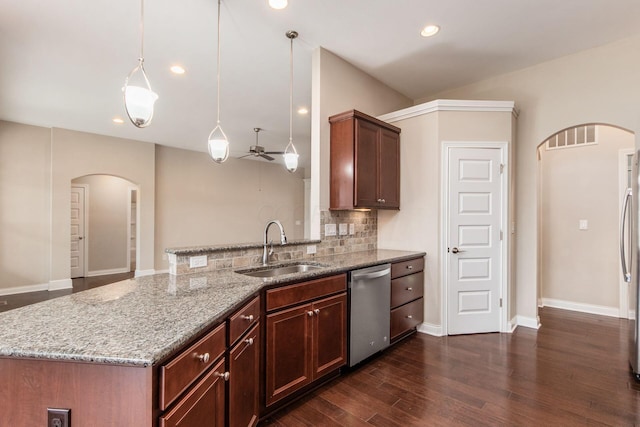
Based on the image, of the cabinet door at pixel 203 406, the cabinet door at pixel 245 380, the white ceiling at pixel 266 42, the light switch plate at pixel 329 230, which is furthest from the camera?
the light switch plate at pixel 329 230

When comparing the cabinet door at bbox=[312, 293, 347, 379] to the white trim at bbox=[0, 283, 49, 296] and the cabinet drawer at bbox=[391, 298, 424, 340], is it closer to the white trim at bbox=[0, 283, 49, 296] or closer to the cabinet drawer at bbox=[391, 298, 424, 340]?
the cabinet drawer at bbox=[391, 298, 424, 340]

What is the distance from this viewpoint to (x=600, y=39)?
3082mm

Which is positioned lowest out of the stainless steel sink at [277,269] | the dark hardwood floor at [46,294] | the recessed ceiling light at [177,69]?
the dark hardwood floor at [46,294]

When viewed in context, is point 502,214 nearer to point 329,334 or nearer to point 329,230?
point 329,230

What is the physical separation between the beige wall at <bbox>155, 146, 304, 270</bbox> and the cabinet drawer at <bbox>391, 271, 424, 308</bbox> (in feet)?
20.2

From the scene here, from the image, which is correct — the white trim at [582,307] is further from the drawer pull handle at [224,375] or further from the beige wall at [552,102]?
the drawer pull handle at [224,375]

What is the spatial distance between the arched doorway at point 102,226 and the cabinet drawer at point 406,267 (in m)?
6.19

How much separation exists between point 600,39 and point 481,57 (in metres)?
1.09

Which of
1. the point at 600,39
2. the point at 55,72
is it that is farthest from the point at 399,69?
the point at 55,72

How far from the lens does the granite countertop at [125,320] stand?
35.6 inches

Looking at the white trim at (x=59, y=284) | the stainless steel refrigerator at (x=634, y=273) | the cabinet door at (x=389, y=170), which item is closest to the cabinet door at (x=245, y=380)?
the cabinet door at (x=389, y=170)

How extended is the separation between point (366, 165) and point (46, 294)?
20.5ft

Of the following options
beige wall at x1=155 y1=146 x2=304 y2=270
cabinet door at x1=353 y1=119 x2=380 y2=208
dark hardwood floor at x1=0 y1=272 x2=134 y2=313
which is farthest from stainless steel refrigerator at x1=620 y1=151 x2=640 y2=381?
beige wall at x1=155 y1=146 x2=304 y2=270

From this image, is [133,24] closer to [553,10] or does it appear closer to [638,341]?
[553,10]
